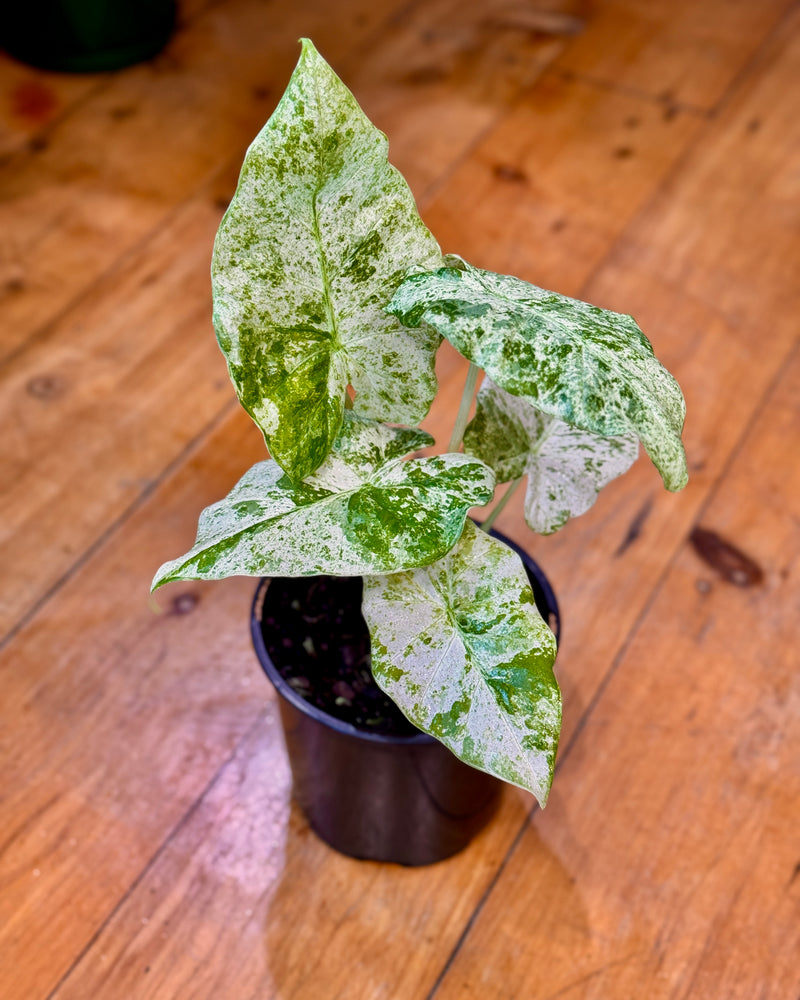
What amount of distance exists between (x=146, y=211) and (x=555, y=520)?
94 centimetres

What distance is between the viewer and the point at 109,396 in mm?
1167

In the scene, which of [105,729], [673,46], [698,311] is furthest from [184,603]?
[673,46]

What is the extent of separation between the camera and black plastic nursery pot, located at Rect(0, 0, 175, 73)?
4.99 feet

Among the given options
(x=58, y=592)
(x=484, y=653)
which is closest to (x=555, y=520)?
(x=484, y=653)

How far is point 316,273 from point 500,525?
56cm

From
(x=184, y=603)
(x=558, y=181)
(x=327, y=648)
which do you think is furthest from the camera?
(x=558, y=181)

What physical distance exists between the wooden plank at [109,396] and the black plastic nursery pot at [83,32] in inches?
12.8

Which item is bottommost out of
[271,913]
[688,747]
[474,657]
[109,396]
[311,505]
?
[688,747]

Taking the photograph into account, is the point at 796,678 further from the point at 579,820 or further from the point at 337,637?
the point at 337,637

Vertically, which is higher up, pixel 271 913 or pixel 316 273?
pixel 316 273

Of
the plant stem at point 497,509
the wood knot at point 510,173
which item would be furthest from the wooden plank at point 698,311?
the plant stem at point 497,509

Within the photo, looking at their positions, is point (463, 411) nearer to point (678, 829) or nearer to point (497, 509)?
point (497, 509)

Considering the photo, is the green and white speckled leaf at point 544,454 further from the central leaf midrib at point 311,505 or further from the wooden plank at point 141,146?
the wooden plank at point 141,146

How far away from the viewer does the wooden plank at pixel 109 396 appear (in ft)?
3.45
